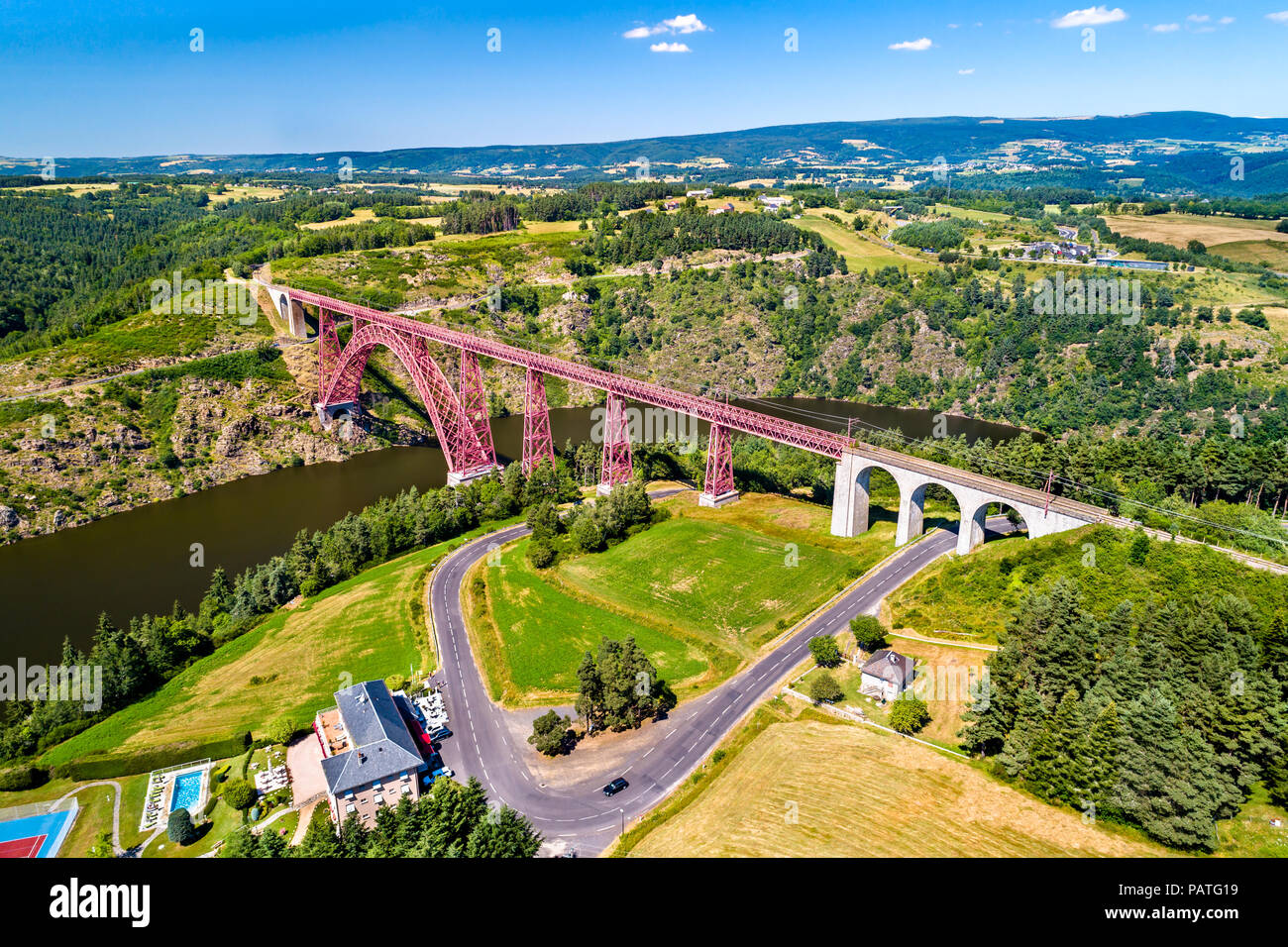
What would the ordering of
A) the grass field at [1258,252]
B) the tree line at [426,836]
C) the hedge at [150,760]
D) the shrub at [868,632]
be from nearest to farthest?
the tree line at [426,836] < the hedge at [150,760] < the shrub at [868,632] < the grass field at [1258,252]

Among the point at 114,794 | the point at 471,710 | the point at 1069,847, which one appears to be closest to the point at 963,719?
the point at 1069,847

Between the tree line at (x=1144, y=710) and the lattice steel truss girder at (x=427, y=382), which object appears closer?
the tree line at (x=1144, y=710)

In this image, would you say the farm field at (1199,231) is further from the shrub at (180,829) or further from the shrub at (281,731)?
the shrub at (180,829)

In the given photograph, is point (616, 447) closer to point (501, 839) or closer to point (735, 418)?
point (735, 418)

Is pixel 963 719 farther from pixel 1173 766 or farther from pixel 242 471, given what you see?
pixel 242 471

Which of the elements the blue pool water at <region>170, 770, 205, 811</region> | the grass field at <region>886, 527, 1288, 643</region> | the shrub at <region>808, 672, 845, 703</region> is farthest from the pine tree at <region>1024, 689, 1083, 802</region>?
the blue pool water at <region>170, 770, 205, 811</region>

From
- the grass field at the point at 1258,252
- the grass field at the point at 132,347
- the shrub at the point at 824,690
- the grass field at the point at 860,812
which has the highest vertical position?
the grass field at the point at 1258,252

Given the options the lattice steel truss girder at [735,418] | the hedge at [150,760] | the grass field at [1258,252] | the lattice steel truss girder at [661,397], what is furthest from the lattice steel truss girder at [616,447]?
the grass field at [1258,252]

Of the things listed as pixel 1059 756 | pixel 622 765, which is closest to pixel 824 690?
pixel 622 765
